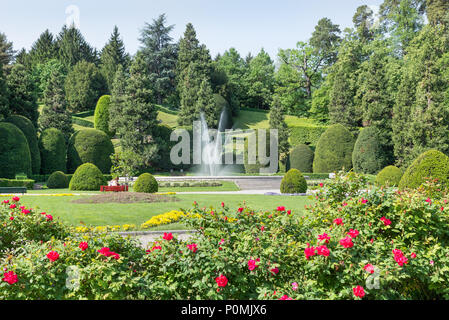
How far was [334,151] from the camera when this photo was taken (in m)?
27.2

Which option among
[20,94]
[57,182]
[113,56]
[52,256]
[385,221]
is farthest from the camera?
[113,56]

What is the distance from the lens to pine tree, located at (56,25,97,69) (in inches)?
2063

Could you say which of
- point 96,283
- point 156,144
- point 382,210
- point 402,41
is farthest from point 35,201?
point 402,41

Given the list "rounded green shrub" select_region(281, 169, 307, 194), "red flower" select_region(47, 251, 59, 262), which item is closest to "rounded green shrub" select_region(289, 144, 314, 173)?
"rounded green shrub" select_region(281, 169, 307, 194)

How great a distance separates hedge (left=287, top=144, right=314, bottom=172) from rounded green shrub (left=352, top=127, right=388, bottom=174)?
358 centimetres

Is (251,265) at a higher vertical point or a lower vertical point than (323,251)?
lower

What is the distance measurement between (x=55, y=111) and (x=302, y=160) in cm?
2038

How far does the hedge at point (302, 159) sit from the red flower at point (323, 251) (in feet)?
84.2

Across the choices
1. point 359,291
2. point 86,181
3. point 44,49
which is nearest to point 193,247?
point 359,291

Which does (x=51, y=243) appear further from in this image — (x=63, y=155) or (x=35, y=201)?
(x=63, y=155)

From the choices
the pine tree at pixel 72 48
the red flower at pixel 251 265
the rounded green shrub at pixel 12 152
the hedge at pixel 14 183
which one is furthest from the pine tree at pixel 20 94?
the red flower at pixel 251 265

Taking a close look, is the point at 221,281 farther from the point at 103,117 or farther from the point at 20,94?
the point at 103,117

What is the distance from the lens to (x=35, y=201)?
1259cm
